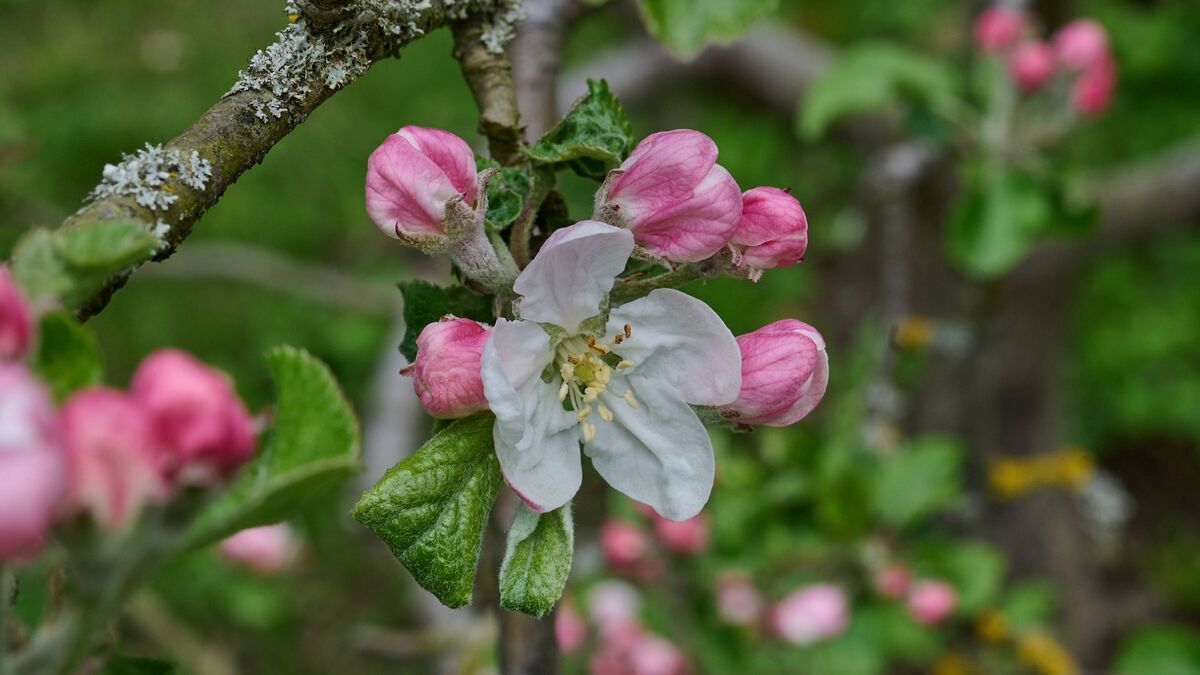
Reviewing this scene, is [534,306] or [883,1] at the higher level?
[534,306]

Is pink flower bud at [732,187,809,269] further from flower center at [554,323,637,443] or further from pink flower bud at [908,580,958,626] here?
pink flower bud at [908,580,958,626]

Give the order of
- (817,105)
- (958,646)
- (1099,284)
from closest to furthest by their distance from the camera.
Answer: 1. (817,105)
2. (958,646)
3. (1099,284)

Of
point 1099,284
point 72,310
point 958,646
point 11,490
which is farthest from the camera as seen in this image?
point 1099,284

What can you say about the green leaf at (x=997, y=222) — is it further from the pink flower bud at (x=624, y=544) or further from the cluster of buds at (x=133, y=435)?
the cluster of buds at (x=133, y=435)

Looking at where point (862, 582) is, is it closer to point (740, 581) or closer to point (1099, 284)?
point (740, 581)

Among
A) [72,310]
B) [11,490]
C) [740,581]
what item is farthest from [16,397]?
[740,581]
